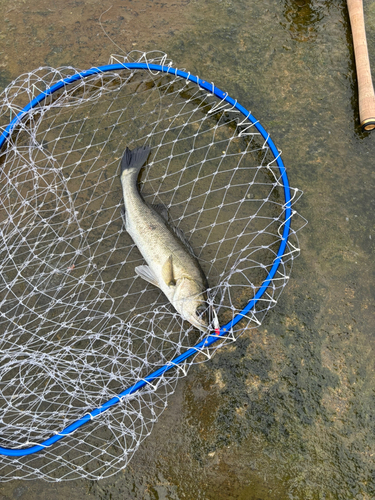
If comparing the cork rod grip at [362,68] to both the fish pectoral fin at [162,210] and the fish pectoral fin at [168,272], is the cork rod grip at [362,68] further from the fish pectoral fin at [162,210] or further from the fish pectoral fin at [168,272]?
the fish pectoral fin at [168,272]

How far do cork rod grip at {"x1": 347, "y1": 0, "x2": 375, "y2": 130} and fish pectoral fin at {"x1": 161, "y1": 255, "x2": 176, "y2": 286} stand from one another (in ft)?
8.57

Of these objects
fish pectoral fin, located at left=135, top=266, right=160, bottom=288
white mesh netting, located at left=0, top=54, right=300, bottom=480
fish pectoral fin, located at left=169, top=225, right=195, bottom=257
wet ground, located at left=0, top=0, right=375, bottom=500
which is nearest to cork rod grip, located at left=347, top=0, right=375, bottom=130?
wet ground, located at left=0, top=0, right=375, bottom=500

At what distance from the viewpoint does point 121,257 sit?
3.52 meters

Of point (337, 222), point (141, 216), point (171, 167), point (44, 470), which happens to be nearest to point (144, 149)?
point (171, 167)

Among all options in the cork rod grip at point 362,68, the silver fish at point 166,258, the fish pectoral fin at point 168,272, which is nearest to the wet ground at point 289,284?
the cork rod grip at point 362,68

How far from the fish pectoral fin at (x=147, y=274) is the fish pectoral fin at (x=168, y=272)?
0.16 metres

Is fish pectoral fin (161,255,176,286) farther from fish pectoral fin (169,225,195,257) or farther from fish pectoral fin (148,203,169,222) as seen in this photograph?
fish pectoral fin (148,203,169,222)

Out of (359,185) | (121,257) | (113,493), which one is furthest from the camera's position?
(359,185)

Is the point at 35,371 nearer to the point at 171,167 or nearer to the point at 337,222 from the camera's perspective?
the point at 171,167

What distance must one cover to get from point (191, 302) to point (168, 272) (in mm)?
349

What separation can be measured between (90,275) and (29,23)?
312 cm

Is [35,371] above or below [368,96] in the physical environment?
below

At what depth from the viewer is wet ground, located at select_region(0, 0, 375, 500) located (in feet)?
10.3

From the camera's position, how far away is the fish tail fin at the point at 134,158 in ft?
11.4
